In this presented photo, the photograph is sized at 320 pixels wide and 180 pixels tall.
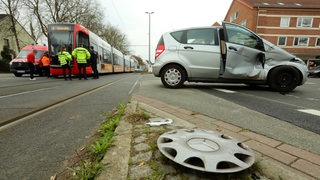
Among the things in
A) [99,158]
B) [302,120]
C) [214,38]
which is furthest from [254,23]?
[99,158]

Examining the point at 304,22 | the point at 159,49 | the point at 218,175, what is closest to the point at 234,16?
the point at 304,22

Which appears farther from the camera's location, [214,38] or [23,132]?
[214,38]

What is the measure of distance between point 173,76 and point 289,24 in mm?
39902

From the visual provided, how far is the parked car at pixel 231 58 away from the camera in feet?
18.6

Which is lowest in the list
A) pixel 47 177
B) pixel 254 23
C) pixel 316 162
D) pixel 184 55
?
pixel 47 177

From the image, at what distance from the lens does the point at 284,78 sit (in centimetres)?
581

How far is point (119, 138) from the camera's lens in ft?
6.36

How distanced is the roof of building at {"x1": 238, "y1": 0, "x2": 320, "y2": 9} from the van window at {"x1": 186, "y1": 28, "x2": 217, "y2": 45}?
35689mm

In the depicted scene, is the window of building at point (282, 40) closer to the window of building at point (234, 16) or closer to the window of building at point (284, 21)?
the window of building at point (284, 21)

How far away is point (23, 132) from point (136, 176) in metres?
1.82

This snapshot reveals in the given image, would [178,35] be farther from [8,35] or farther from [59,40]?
[8,35]

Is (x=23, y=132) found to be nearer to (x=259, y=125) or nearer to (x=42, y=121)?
(x=42, y=121)

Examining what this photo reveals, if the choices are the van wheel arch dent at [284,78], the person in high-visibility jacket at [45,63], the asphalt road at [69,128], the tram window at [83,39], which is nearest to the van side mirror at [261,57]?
the van wheel arch dent at [284,78]

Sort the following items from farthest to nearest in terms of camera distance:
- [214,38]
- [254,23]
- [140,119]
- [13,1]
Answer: [254,23]
[13,1]
[214,38]
[140,119]
